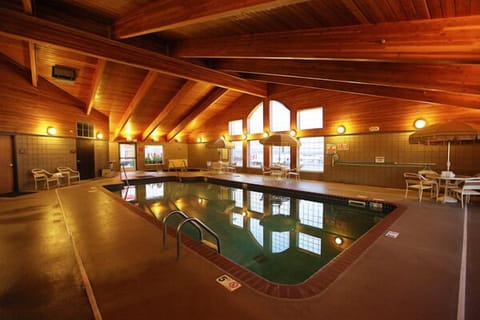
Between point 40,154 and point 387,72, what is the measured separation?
10.5 metres

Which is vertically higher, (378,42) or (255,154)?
(378,42)

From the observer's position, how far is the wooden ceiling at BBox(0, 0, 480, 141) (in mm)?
2832

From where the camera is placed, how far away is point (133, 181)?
29.2 ft

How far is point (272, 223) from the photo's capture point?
15.7ft

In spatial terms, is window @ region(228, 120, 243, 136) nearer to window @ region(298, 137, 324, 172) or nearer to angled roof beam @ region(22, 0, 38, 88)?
window @ region(298, 137, 324, 172)

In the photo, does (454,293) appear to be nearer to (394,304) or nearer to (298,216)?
(394,304)

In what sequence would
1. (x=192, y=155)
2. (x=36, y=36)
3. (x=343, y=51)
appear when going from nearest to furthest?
(x=343, y=51), (x=36, y=36), (x=192, y=155)

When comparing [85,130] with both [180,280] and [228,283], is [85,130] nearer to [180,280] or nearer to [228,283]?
[180,280]

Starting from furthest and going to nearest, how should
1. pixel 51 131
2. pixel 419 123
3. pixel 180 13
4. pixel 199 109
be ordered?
1. pixel 199 109
2. pixel 51 131
3. pixel 419 123
4. pixel 180 13

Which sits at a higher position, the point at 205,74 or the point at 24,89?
the point at 205,74

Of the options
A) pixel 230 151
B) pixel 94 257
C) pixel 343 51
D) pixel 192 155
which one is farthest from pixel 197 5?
pixel 192 155

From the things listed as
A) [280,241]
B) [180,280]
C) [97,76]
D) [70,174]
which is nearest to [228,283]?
[180,280]

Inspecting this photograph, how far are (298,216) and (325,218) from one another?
595 millimetres

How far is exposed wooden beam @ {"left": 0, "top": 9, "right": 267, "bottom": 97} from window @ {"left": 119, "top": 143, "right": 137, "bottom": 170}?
26.2 ft
